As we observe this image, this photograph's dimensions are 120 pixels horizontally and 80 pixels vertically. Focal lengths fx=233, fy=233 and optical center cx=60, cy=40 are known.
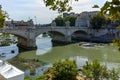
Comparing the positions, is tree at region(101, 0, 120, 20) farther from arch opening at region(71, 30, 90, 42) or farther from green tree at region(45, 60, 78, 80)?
arch opening at region(71, 30, 90, 42)

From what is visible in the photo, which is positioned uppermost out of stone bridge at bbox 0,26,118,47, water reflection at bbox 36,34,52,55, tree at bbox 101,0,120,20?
tree at bbox 101,0,120,20

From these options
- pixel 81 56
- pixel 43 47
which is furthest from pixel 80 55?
pixel 43 47

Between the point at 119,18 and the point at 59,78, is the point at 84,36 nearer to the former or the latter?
the point at 59,78

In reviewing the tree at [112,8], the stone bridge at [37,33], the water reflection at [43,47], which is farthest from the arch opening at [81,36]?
the tree at [112,8]

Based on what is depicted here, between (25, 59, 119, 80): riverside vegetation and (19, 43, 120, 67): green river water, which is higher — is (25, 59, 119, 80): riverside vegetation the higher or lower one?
the higher one

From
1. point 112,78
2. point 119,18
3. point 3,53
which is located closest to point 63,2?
point 119,18

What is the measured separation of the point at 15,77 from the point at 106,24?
35.9m

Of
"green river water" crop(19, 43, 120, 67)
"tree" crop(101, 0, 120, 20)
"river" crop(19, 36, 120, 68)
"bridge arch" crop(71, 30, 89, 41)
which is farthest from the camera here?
"bridge arch" crop(71, 30, 89, 41)

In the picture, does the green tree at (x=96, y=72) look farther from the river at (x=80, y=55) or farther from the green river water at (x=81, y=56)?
the green river water at (x=81, y=56)

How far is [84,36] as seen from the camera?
1692 inches

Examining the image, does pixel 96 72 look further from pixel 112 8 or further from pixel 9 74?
pixel 112 8

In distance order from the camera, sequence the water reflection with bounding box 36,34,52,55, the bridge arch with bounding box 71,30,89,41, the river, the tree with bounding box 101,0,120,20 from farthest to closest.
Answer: the bridge arch with bounding box 71,30,89,41 → the water reflection with bounding box 36,34,52,55 → the river → the tree with bounding box 101,0,120,20

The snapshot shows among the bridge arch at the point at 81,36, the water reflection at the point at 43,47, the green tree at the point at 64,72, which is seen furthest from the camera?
the bridge arch at the point at 81,36

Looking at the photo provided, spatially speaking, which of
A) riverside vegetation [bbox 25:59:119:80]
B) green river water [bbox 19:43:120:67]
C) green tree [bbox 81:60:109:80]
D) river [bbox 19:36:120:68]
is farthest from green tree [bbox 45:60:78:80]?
green river water [bbox 19:43:120:67]
